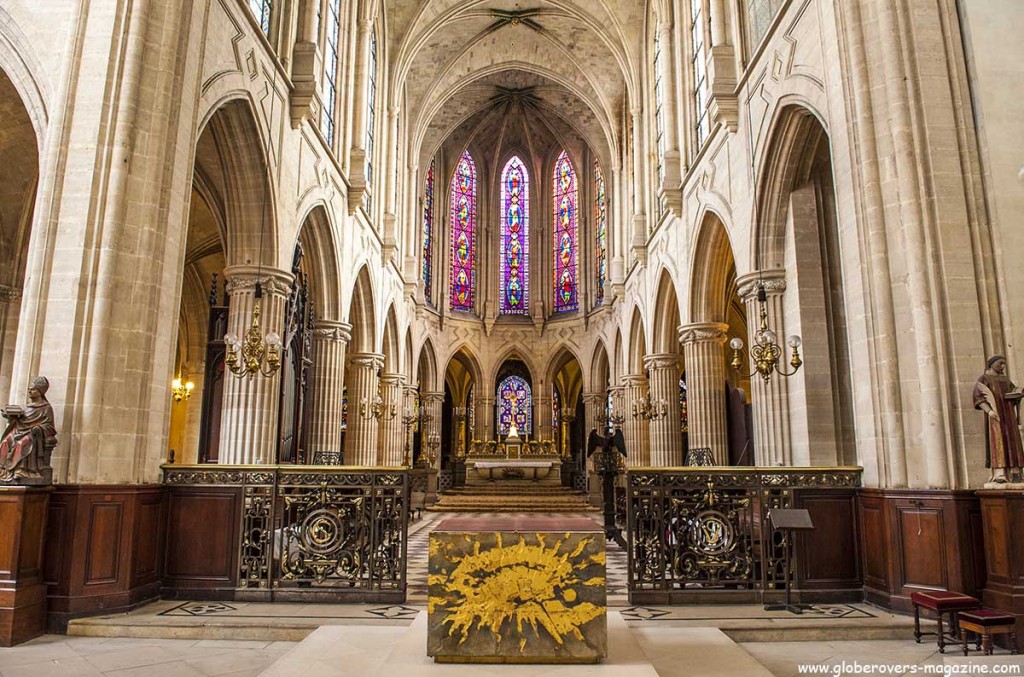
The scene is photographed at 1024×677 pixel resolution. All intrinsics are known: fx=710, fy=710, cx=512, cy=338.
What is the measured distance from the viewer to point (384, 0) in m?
20.2

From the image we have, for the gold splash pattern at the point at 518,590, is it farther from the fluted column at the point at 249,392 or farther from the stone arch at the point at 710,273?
the stone arch at the point at 710,273

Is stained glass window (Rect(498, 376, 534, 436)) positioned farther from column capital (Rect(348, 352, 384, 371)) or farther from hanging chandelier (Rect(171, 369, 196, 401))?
hanging chandelier (Rect(171, 369, 196, 401))

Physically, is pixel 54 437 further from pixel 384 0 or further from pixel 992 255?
pixel 384 0

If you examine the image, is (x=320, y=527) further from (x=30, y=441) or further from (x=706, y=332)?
(x=706, y=332)

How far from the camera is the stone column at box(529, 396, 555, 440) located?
29.7 metres

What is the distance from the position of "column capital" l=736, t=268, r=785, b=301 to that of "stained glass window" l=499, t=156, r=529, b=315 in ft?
67.6

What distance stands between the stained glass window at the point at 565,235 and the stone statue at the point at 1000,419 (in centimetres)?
2463

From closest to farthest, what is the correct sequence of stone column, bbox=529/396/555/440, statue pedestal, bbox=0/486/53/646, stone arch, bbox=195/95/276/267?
statue pedestal, bbox=0/486/53/646, stone arch, bbox=195/95/276/267, stone column, bbox=529/396/555/440

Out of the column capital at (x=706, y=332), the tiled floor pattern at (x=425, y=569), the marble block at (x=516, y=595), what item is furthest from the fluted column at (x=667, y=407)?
the marble block at (x=516, y=595)

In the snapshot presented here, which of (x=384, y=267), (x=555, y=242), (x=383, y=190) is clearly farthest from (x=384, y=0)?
(x=555, y=242)

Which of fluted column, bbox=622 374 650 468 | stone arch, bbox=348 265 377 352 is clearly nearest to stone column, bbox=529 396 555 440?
fluted column, bbox=622 374 650 468

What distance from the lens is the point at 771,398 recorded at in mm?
10602

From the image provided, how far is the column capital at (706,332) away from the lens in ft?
49.4

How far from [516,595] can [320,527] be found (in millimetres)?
3329
